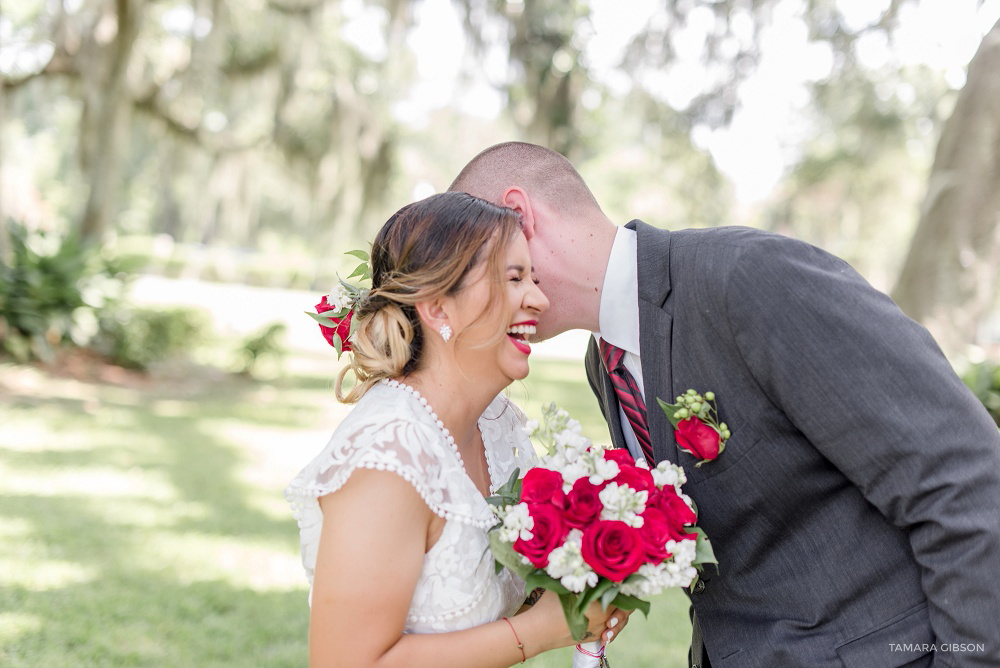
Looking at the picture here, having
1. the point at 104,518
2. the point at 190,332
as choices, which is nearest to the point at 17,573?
the point at 104,518

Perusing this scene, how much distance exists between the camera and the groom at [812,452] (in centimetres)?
184

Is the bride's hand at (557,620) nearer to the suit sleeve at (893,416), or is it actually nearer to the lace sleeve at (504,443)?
the lace sleeve at (504,443)

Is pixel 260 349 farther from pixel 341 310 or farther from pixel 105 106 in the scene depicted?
pixel 341 310

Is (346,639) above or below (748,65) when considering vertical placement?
below

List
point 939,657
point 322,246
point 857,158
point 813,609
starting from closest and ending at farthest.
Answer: point 939,657 < point 813,609 < point 322,246 < point 857,158

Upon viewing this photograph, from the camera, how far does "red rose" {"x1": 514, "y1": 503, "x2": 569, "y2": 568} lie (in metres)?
1.98

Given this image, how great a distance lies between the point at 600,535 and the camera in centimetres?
197

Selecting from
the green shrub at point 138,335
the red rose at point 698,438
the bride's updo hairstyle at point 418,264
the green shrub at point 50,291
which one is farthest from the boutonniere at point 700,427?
the green shrub at point 138,335

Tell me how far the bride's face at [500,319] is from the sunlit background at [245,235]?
868 mm

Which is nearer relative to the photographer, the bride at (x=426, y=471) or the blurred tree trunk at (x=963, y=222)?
the bride at (x=426, y=471)

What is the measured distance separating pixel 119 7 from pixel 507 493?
12.4m

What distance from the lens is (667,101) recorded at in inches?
591

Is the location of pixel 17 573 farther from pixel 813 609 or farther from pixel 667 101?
pixel 667 101

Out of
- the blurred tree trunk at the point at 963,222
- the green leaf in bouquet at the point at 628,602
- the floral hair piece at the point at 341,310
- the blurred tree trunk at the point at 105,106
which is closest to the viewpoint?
the green leaf in bouquet at the point at 628,602
